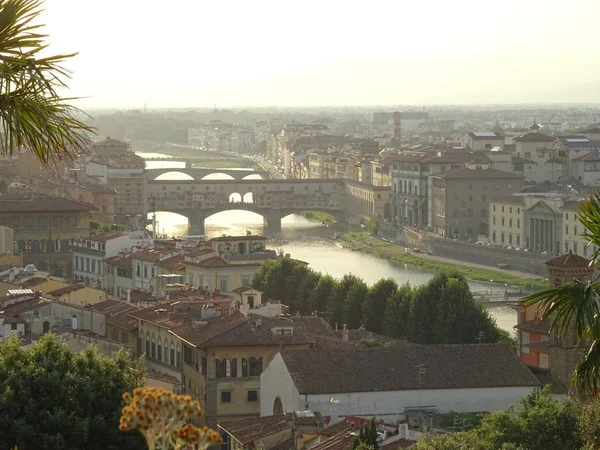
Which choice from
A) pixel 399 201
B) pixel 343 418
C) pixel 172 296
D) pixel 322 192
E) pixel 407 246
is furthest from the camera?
pixel 322 192

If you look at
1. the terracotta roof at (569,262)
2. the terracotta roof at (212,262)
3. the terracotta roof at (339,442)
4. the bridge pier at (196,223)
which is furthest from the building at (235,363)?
the bridge pier at (196,223)

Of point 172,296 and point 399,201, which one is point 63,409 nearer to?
point 172,296

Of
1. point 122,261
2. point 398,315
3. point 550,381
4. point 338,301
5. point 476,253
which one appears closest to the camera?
point 550,381

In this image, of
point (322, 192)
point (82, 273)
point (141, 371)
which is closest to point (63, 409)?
point (141, 371)

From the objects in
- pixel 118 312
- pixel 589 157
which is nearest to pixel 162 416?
pixel 118 312

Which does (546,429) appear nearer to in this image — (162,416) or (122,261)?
(162,416)

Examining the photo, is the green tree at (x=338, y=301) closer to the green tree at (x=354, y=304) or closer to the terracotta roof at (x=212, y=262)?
the green tree at (x=354, y=304)
